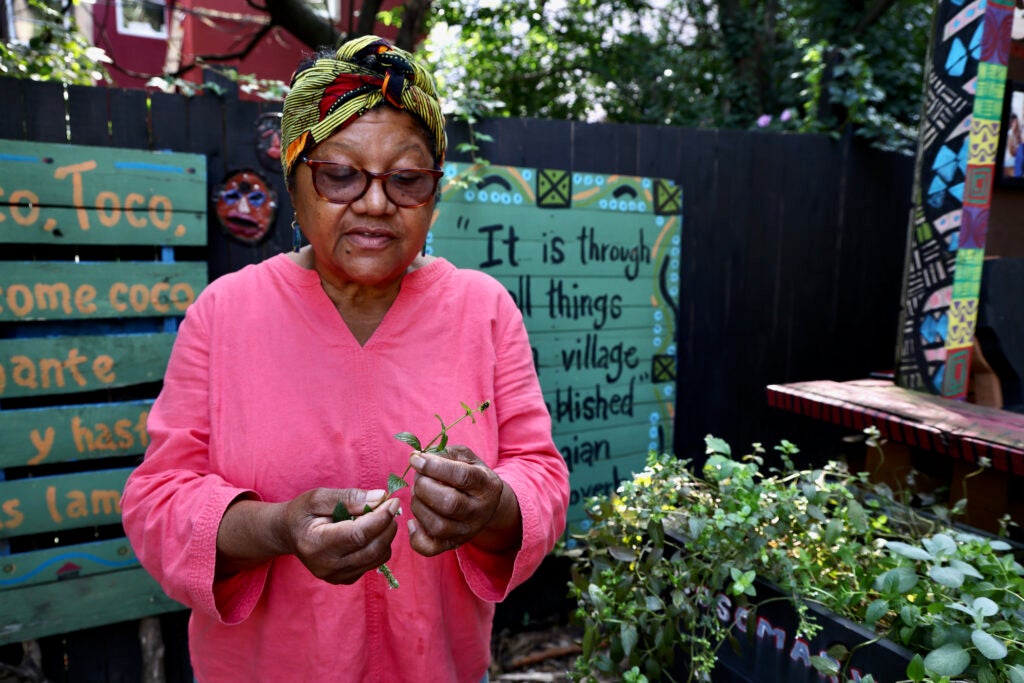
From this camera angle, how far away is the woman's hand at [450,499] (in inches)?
38.6

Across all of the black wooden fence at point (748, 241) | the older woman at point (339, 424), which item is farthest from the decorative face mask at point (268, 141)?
the older woman at point (339, 424)

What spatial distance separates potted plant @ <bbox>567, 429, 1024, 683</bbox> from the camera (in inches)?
51.5

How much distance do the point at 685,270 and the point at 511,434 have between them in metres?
2.69

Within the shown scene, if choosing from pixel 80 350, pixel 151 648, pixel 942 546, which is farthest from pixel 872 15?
pixel 151 648

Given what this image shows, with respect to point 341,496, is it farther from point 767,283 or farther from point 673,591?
point 767,283

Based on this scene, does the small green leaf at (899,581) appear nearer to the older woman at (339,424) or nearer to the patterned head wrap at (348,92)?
the older woman at (339,424)

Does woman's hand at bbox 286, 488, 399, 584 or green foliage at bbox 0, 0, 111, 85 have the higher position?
green foliage at bbox 0, 0, 111, 85

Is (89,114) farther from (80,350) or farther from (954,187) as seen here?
(954,187)

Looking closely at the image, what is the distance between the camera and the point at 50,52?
3346 millimetres

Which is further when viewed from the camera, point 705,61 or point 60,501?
point 705,61

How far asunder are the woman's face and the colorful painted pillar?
90.2 inches

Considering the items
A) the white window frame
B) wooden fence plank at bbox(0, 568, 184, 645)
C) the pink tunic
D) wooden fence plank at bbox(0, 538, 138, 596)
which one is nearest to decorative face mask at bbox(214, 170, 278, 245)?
wooden fence plank at bbox(0, 538, 138, 596)

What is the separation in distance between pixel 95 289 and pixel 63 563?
97 cm

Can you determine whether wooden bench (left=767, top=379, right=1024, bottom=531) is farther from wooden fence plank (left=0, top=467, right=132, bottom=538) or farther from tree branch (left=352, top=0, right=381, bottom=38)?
tree branch (left=352, top=0, right=381, bottom=38)
